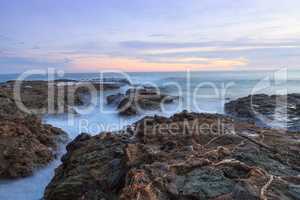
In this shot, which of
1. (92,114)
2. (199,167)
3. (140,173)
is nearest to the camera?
(140,173)

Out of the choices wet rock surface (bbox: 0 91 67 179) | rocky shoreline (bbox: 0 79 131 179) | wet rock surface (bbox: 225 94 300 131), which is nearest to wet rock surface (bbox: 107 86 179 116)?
wet rock surface (bbox: 225 94 300 131)

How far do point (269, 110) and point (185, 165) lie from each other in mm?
10640

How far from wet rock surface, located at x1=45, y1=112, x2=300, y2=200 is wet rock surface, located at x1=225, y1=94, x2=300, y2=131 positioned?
5740 millimetres

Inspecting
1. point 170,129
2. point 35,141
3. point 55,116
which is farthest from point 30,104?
point 170,129

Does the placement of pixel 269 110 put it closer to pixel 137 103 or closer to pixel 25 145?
pixel 137 103

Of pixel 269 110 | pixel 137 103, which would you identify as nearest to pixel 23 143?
pixel 137 103

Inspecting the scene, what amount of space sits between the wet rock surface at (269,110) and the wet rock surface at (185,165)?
5740mm

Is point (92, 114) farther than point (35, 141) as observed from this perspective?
Yes

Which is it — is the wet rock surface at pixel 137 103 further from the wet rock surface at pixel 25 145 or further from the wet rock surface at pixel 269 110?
the wet rock surface at pixel 25 145

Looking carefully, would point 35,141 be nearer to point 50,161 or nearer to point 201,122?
point 50,161

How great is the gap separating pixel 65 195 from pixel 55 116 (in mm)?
9284

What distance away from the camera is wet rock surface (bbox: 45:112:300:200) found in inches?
164

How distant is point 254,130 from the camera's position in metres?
7.30

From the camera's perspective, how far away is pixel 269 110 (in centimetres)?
1452
